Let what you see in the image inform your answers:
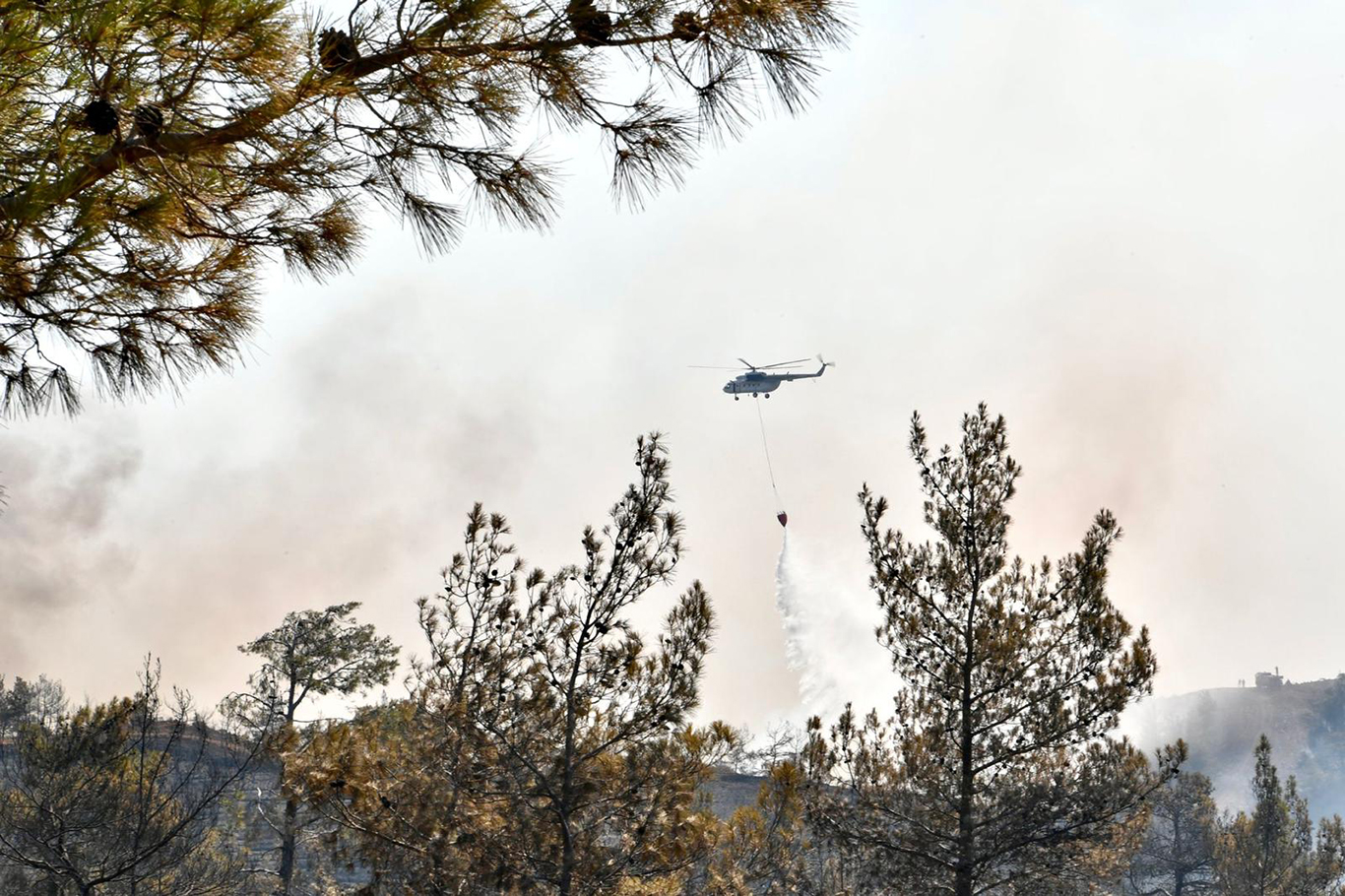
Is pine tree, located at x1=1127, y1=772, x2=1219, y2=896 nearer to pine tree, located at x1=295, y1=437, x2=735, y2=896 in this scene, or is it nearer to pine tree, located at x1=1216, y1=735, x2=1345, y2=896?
pine tree, located at x1=1216, y1=735, x2=1345, y2=896

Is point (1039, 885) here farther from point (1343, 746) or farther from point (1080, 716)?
point (1343, 746)

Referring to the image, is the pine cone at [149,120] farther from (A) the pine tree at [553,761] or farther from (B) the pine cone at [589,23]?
(A) the pine tree at [553,761]

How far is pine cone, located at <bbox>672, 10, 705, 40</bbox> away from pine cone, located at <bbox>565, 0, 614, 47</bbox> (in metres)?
0.26


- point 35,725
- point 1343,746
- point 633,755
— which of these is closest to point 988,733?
point 633,755

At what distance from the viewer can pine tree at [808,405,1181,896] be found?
1170 cm

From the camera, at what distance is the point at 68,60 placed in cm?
378

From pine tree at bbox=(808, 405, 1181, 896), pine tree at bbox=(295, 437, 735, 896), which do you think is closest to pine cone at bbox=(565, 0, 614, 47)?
pine tree at bbox=(295, 437, 735, 896)

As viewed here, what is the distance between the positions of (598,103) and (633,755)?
617 cm

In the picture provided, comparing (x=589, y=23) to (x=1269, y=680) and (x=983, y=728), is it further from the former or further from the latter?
(x=1269, y=680)

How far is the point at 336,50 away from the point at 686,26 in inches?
53.8

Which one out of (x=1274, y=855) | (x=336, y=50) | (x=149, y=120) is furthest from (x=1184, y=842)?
(x=149, y=120)

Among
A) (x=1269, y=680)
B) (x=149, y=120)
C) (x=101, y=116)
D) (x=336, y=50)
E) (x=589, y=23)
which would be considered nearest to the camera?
(x=101, y=116)

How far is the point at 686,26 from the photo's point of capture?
14.5 ft

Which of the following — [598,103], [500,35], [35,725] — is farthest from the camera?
[35,725]
